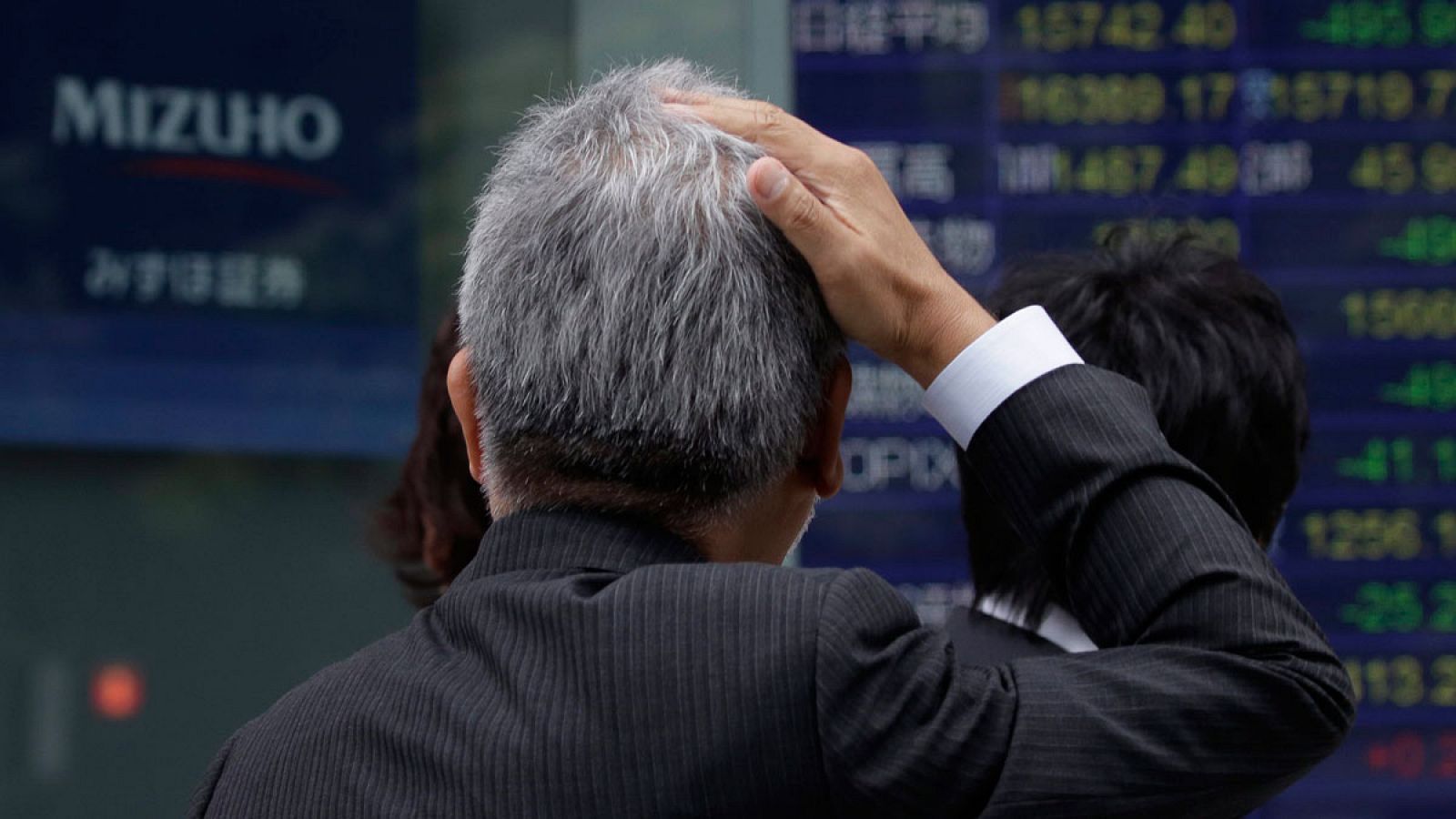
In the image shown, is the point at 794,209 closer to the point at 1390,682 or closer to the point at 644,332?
the point at 644,332

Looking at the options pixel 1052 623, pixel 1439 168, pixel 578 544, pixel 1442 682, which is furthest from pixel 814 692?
pixel 1439 168

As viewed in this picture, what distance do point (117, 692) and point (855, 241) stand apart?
2574 millimetres

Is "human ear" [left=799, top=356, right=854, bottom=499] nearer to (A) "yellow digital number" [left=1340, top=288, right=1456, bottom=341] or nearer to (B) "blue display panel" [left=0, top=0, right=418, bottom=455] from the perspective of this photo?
(B) "blue display panel" [left=0, top=0, right=418, bottom=455]

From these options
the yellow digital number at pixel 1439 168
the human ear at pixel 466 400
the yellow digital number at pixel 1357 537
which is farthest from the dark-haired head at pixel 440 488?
the yellow digital number at pixel 1439 168

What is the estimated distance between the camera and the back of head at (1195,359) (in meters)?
1.59

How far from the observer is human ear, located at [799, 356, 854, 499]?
3.53 ft

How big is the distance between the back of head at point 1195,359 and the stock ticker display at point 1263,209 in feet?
5.36

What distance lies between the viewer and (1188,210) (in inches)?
133

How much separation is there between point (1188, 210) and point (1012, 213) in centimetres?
35

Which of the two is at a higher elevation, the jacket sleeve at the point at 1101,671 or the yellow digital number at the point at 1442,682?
the jacket sleeve at the point at 1101,671

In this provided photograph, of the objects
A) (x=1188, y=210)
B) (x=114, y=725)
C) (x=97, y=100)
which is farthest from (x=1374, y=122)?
(x=114, y=725)

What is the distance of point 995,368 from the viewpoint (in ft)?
3.51

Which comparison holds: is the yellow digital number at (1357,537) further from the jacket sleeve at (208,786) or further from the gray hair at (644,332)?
the jacket sleeve at (208,786)

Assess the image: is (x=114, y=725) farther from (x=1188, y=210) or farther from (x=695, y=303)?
(x=695, y=303)
